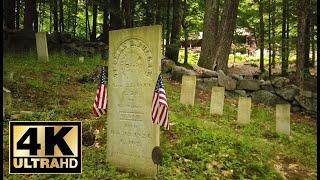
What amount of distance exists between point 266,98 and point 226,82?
63.6 inches

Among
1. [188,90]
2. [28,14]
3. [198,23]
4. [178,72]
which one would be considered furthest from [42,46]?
[198,23]

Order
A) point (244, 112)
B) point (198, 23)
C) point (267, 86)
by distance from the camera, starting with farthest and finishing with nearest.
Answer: point (198, 23) → point (267, 86) → point (244, 112)

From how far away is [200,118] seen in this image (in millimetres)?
9828

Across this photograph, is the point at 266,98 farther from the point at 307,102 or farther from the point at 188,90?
the point at 188,90

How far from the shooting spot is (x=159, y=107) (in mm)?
5848

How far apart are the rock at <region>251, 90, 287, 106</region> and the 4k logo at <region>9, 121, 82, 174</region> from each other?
31.0 feet

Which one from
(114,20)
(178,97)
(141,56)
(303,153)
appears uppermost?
(114,20)

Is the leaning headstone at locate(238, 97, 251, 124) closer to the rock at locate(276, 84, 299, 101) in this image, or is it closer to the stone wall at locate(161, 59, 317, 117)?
the stone wall at locate(161, 59, 317, 117)

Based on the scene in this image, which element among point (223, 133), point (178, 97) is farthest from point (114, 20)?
point (223, 133)

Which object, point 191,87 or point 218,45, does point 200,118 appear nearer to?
point 191,87

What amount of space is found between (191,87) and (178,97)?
3.53ft

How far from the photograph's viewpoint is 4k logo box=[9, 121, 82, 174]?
6109 millimetres

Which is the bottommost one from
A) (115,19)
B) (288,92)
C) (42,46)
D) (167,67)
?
(288,92)

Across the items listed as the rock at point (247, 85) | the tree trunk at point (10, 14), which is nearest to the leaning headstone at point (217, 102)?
the rock at point (247, 85)
